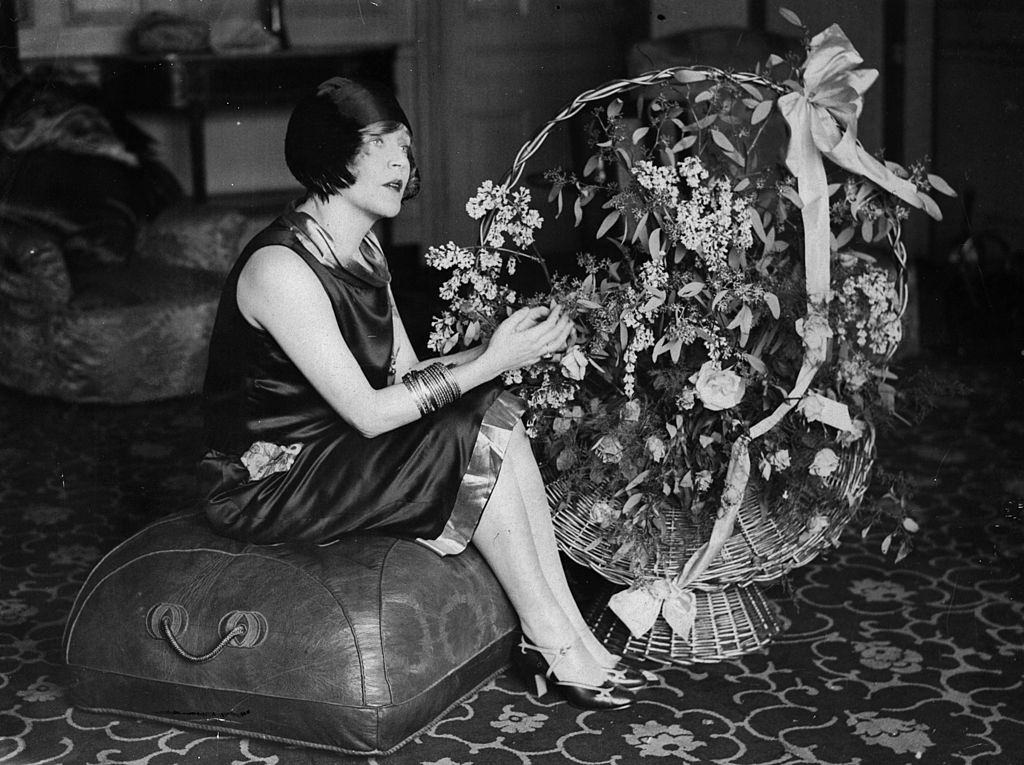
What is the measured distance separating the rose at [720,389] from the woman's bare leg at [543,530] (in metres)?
0.34

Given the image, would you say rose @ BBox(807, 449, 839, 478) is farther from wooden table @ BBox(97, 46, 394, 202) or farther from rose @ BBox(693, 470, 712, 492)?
wooden table @ BBox(97, 46, 394, 202)

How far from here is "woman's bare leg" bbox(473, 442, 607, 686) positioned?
7.89ft

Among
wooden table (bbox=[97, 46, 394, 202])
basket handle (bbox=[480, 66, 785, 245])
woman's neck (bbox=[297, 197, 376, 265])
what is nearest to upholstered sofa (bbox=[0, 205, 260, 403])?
wooden table (bbox=[97, 46, 394, 202])

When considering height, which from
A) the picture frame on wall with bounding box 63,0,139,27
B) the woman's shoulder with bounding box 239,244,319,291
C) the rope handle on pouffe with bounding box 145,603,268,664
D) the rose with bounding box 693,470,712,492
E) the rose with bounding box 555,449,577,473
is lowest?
the rope handle on pouffe with bounding box 145,603,268,664

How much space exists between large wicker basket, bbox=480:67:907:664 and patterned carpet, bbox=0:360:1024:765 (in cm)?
6

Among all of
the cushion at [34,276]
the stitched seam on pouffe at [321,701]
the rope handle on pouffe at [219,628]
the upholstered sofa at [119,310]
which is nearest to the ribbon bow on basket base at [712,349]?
the stitched seam on pouffe at [321,701]

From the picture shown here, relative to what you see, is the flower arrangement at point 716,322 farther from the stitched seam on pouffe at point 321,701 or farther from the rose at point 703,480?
the stitched seam on pouffe at point 321,701

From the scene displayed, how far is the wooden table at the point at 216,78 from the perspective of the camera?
355cm

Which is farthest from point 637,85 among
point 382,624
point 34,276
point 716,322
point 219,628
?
point 34,276

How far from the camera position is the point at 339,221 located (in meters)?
2.50

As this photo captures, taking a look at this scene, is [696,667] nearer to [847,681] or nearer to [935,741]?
[847,681]

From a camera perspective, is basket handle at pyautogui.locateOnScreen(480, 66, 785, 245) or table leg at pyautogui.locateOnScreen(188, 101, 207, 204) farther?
table leg at pyautogui.locateOnScreen(188, 101, 207, 204)

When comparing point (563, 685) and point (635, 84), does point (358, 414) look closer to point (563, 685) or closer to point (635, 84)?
point (563, 685)

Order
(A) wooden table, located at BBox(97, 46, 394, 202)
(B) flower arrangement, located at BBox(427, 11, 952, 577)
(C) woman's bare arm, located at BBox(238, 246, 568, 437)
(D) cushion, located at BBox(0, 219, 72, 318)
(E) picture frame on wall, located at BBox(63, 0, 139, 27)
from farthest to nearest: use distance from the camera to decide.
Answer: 1. (D) cushion, located at BBox(0, 219, 72, 318)
2. (A) wooden table, located at BBox(97, 46, 394, 202)
3. (E) picture frame on wall, located at BBox(63, 0, 139, 27)
4. (B) flower arrangement, located at BBox(427, 11, 952, 577)
5. (C) woman's bare arm, located at BBox(238, 246, 568, 437)
